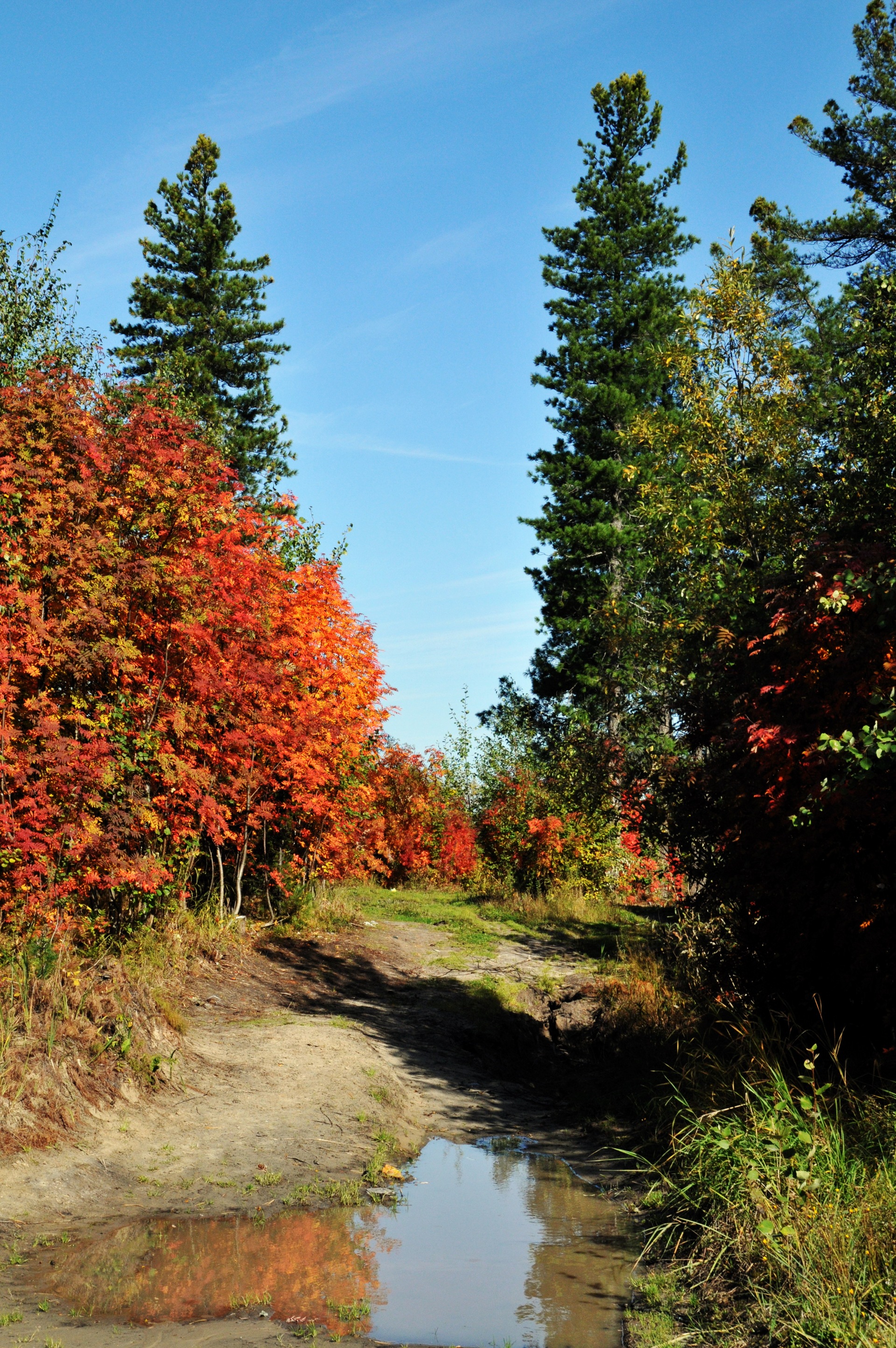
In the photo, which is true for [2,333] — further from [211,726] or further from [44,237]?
[211,726]

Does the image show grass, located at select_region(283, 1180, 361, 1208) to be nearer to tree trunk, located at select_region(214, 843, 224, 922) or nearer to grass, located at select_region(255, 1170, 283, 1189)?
grass, located at select_region(255, 1170, 283, 1189)

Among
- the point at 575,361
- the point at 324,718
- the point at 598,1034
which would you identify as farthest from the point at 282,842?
the point at 575,361

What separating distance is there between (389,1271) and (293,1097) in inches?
110

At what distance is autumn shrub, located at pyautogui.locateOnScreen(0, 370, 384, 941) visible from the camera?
27.7 ft

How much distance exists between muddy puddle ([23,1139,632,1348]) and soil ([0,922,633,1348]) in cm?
25

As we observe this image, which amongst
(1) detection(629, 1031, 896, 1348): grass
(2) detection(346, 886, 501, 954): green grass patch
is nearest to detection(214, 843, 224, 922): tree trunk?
(2) detection(346, 886, 501, 954): green grass patch

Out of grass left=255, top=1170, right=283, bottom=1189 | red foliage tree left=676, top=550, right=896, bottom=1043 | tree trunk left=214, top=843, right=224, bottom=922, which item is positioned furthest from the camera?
tree trunk left=214, top=843, right=224, bottom=922

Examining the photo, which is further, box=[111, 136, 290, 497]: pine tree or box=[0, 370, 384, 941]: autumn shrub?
box=[111, 136, 290, 497]: pine tree

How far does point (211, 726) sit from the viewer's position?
11.3m

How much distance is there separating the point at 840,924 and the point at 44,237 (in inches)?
650

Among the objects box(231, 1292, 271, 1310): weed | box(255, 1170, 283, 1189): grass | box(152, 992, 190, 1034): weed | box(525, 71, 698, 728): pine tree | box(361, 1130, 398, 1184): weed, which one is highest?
Answer: box(525, 71, 698, 728): pine tree

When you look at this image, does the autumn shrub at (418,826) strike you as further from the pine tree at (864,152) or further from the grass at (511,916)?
the pine tree at (864,152)

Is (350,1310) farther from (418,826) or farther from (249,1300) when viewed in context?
(418,826)

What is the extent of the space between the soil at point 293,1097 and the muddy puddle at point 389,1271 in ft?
0.82
